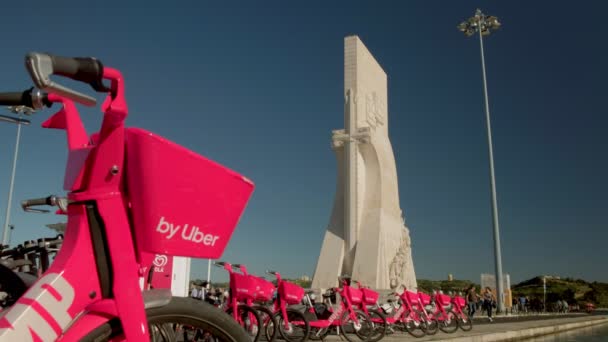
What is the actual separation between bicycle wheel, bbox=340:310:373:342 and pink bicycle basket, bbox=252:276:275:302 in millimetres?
1430

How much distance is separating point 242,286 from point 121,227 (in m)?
4.36

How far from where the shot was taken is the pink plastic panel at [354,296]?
731cm

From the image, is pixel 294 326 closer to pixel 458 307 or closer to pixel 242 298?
pixel 242 298

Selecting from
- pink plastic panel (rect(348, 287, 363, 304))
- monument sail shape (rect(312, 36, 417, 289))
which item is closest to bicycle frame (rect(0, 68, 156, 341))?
pink plastic panel (rect(348, 287, 363, 304))

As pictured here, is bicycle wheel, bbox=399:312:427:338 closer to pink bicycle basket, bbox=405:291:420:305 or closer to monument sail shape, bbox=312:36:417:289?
pink bicycle basket, bbox=405:291:420:305

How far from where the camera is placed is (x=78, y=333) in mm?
1379

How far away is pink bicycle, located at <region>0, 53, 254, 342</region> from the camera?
1.39 m

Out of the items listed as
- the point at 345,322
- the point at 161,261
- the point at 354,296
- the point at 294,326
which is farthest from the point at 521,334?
the point at 161,261

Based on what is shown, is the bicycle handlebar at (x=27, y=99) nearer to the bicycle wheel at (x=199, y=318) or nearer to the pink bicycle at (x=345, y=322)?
the bicycle wheel at (x=199, y=318)

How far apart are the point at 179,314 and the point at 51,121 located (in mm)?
871

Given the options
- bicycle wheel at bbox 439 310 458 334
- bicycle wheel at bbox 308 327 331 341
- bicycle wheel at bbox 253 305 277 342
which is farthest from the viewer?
bicycle wheel at bbox 439 310 458 334

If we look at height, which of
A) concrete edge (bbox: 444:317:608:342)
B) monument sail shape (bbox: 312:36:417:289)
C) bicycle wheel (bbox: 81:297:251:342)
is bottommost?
concrete edge (bbox: 444:317:608:342)

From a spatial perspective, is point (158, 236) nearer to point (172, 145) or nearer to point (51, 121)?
point (172, 145)

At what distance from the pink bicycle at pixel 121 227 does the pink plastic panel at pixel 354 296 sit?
5957mm
